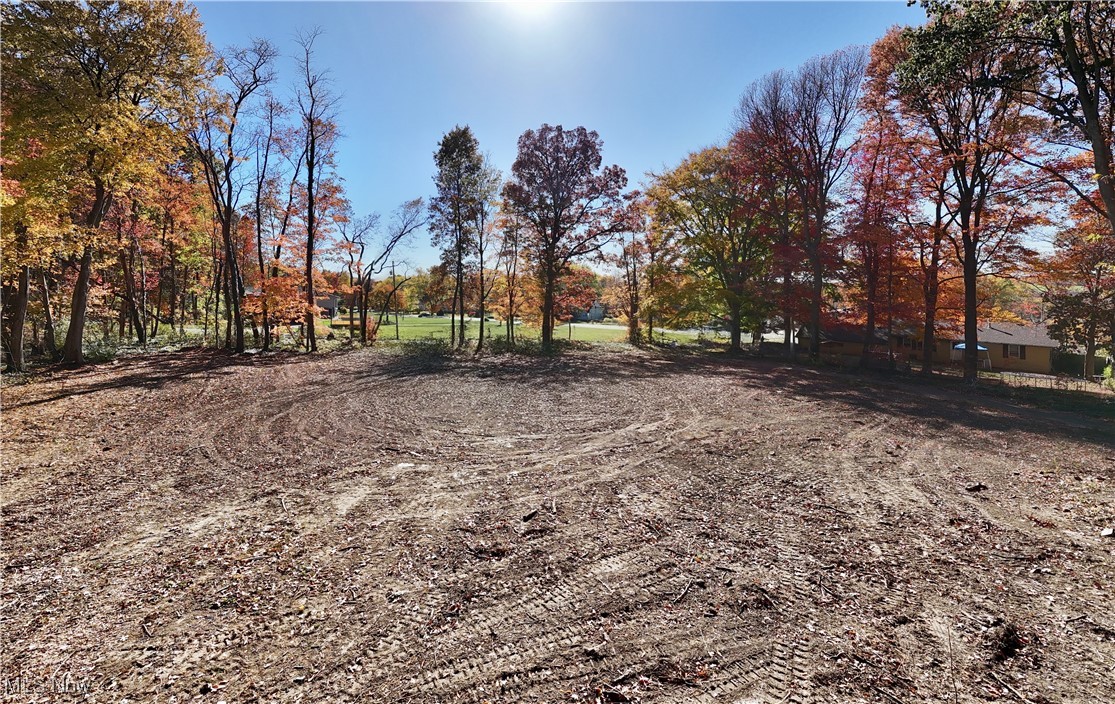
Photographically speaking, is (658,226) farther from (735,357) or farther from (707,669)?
(707,669)

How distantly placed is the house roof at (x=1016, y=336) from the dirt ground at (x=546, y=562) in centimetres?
3092

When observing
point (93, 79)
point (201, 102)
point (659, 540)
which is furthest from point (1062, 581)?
point (201, 102)

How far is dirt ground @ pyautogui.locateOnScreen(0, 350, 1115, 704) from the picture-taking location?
2285mm

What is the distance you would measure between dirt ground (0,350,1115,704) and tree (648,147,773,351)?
16612 millimetres

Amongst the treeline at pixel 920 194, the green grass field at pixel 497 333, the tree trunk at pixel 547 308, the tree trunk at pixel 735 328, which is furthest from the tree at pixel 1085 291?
the green grass field at pixel 497 333

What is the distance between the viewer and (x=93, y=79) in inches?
408

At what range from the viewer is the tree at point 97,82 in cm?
930

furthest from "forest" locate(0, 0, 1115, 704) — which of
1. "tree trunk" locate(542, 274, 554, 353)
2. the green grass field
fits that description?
the green grass field

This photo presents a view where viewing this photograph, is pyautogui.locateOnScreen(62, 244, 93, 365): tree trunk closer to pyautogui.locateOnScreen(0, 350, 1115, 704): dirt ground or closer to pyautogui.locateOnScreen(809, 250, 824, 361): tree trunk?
pyautogui.locateOnScreen(0, 350, 1115, 704): dirt ground

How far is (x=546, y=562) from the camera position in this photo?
3.40 meters

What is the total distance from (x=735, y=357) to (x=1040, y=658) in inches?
813

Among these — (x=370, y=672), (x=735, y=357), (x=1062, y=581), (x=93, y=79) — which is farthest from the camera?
(x=735, y=357)

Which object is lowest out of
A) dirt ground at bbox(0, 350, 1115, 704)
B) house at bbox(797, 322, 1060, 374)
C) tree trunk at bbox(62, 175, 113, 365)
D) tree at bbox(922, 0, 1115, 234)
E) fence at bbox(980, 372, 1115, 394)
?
fence at bbox(980, 372, 1115, 394)

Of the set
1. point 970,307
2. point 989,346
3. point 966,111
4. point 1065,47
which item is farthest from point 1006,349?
point 1065,47
